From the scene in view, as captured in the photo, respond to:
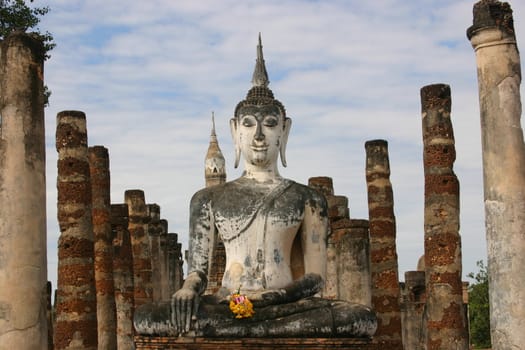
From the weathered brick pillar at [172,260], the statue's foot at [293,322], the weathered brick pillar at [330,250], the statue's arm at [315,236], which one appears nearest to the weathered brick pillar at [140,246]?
the weathered brick pillar at [330,250]

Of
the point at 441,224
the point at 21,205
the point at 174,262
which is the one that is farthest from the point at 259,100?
the point at 174,262

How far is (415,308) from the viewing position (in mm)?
27641

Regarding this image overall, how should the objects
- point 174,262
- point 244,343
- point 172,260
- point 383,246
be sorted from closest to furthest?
1. point 244,343
2. point 383,246
3. point 172,260
4. point 174,262

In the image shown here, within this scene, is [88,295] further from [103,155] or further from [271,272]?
[271,272]

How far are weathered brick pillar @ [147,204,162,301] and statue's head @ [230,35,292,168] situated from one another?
62.8 feet

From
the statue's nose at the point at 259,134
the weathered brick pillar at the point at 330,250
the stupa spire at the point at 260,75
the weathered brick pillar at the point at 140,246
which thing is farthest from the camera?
the weathered brick pillar at the point at 140,246

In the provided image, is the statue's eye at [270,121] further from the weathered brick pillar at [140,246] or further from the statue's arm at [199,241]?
the weathered brick pillar at [140,246]

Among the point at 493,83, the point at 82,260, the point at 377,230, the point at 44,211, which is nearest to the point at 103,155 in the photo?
the point at 82,260

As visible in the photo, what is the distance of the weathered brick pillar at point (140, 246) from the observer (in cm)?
2455

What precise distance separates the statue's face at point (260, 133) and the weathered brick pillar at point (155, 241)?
19204 mm

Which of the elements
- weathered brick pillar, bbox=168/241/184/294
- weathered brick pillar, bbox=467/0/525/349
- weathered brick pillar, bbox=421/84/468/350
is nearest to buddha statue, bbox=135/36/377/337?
weathered brick pillar, bbox=467/0/525/349

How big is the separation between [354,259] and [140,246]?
6.32 meters

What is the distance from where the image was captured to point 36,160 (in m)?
10.4

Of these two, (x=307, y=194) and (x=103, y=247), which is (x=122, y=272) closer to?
(x=103, y=247)
